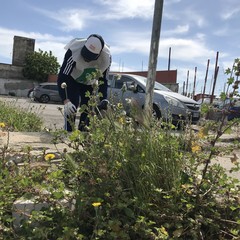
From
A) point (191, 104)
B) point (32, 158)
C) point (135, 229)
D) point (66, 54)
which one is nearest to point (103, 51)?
point (66, 54)

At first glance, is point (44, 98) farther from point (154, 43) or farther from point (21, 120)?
point (154, 43)

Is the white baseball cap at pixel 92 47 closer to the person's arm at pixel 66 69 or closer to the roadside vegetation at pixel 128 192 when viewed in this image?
the person's arm at pixel 66 69

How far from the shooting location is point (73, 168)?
2090 mm

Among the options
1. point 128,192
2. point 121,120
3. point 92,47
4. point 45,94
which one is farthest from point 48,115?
point 45,94

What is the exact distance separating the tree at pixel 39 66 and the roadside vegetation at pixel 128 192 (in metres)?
31.5

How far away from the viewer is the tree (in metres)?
32.6

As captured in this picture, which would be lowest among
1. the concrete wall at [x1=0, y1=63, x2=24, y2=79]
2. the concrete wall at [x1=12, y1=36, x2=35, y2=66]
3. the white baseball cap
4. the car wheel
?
the car wheel

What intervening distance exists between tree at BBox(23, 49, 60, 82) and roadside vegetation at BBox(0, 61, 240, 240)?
3153 cm

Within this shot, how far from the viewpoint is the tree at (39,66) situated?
32562 mm

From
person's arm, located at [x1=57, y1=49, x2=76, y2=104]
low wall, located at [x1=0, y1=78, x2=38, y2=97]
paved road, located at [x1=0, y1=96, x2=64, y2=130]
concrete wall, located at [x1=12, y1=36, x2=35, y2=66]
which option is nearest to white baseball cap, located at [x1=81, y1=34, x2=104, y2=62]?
person's arm, located at [x1=57, y1=49, x2=76, y2=104]

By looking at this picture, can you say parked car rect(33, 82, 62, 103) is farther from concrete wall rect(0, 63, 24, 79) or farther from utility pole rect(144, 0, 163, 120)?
utility pole rect(144, 0, 163, 120)

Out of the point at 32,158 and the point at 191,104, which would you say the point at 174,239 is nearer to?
the point at 32,158

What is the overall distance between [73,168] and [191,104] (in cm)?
912

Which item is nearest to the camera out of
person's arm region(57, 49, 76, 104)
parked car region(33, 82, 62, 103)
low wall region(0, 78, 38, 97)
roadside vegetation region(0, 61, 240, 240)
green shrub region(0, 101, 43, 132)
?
roadside vegetation region(0, 61, 240, 240)
